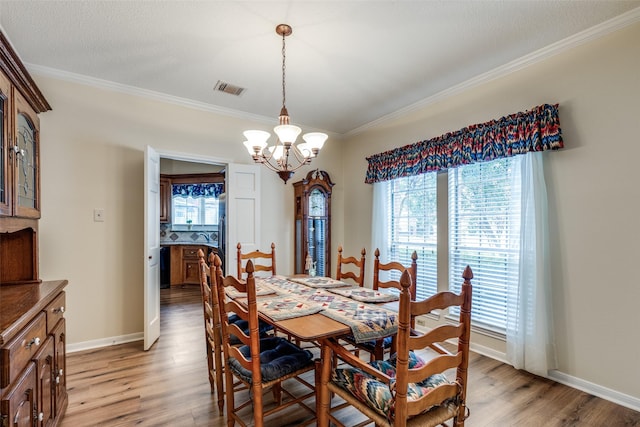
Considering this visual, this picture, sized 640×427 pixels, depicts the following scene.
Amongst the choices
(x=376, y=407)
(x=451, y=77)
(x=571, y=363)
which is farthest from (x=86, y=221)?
(x=571, y=363)

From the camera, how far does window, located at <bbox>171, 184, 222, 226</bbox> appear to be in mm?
6707

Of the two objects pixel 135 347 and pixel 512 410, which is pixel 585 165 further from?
pixel 135 347

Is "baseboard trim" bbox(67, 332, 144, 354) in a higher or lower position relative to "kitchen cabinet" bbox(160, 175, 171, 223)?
lower

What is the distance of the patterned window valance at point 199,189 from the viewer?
665 centimetres

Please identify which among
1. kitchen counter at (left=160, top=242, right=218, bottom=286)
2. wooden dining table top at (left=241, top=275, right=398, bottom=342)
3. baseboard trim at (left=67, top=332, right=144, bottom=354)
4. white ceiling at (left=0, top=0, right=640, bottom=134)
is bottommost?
baseboard trim at (left=67, top=332, right=144, bottom=354)

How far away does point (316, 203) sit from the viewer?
4.57 meters

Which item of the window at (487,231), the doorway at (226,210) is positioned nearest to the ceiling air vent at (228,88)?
the doorway at (226,210)

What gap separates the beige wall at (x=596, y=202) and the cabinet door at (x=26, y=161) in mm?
3922

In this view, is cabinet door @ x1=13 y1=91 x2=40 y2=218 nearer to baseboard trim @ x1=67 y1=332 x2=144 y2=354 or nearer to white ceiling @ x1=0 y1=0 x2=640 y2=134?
white ceiling @ x1=0 y1=0 x2=640 y2=134

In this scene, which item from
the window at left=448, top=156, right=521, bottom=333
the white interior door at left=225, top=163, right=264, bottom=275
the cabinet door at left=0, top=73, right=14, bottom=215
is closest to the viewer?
the cabinet door at left=0, top=73, right=14, bottom=215

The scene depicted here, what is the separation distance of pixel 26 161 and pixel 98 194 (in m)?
0.86

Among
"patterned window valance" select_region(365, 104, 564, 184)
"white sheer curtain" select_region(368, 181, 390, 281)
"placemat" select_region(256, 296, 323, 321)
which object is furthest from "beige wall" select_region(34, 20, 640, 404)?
"placemat" select_region(256, 296, 323, 321)

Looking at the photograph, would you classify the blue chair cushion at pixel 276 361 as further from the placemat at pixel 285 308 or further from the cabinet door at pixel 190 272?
the cabinet door at pixel 190 272

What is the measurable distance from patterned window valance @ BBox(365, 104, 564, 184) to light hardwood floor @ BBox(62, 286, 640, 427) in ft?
6.13
